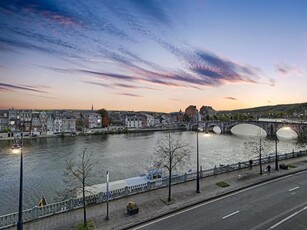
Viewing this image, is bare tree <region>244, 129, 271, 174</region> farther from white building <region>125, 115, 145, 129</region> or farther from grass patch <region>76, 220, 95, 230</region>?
white building <region>125, 115, 145, 129</region>

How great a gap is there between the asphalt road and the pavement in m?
0.73

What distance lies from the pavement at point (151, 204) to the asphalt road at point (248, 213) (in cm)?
73

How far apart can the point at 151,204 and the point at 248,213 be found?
7.32m

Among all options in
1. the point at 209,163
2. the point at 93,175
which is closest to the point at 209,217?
the point at 93,175

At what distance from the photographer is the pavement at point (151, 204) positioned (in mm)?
14898

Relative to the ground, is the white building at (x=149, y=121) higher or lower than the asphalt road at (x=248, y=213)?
higher

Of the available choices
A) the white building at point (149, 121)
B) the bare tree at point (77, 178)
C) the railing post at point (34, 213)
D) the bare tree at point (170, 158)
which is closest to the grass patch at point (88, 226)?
the bare tree at point (77, 178)

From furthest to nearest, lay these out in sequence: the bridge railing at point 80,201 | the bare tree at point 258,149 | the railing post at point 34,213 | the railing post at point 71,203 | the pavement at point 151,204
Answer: the bare tree at point 258,149, the railing post at point 71,203, the railing post at point 34,213, the bridge railing at point 80,201, the pavement at point 151,204

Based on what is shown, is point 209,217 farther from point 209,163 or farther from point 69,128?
point 69,128

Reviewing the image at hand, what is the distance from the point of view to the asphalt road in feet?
48.0

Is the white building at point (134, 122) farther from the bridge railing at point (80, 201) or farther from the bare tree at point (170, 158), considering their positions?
the bridge railing at point (80, 201)

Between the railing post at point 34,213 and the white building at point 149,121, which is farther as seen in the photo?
the white building at point 149,121

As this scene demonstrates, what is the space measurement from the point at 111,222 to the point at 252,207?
35.5 ft

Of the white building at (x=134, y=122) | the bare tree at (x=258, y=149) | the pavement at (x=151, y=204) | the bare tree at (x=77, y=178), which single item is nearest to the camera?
the pavement at (x=151, y=204)
